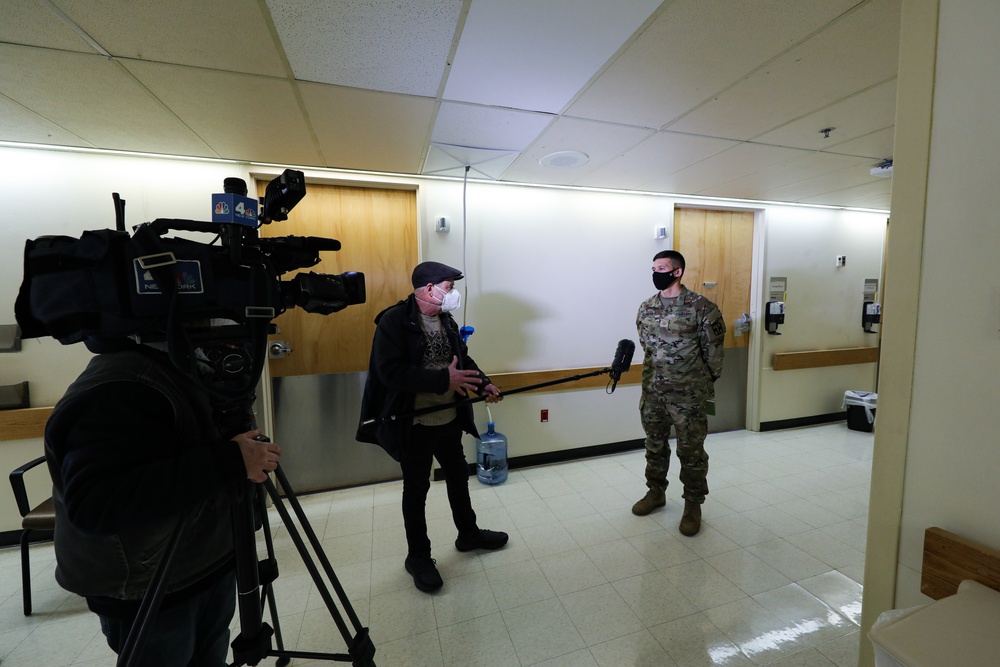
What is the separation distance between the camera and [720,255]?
378 centimetres

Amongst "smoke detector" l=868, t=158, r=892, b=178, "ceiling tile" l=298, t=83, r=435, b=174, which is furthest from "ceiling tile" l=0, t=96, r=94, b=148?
"smoke detector" l=868, t=158, r=892, b=178

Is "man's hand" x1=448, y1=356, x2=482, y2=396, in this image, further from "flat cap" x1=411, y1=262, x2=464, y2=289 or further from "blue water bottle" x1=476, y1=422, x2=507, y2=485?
"blue water bottle" x1=476, y1=422, x2=507, y2=485

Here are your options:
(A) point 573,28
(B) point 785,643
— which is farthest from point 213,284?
(B) point 785,643

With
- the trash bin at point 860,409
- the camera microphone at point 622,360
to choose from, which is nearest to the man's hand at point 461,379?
the camera microphone at point 622,360

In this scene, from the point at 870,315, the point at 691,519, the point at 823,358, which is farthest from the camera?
the point at 870,315

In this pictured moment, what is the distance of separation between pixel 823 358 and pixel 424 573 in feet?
14.7

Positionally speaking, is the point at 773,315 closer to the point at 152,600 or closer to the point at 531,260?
the point at 531,260

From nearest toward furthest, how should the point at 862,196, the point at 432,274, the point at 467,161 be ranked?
1. the point at 432,274
2. the point at 467,161
3. the point at 862,196

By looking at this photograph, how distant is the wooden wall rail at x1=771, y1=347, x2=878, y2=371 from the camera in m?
3.87

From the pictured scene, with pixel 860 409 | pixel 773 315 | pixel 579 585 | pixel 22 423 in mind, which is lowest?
pixel 579 585

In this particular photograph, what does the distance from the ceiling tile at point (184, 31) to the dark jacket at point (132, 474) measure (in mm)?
1087

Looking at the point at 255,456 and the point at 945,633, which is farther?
the point at 255,456

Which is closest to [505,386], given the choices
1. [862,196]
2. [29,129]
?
[29,129]

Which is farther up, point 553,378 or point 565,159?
point 565,159
